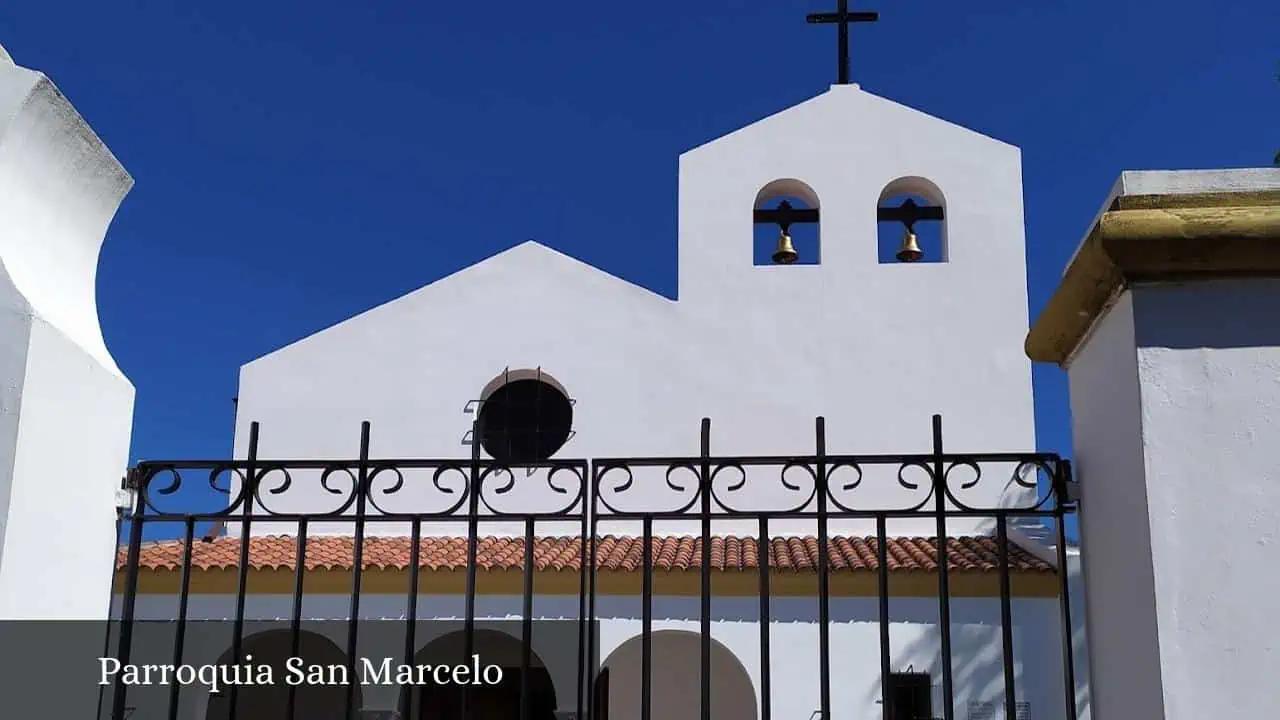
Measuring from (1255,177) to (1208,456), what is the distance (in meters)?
0.64

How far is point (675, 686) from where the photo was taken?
13508 mm

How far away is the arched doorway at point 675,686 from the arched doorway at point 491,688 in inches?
27.1

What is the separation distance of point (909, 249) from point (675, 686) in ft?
17.5

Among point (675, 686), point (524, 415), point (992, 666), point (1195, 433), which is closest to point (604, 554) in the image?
point (675, 686)

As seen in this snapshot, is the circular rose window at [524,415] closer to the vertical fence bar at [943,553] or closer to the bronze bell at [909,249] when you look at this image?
the bronze bell at [909,249]

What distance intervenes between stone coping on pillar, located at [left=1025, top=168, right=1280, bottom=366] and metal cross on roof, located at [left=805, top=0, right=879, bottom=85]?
516 inches

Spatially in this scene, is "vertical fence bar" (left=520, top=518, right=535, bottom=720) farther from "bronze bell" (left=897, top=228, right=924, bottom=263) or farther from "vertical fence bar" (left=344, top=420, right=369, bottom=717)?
"bronze bell" (left=897, top=228, right=924, bottom=263)

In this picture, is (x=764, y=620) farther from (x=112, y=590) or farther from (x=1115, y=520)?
(x=112, y=590)

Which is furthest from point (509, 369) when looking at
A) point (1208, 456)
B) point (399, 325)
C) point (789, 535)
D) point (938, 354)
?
point (1208, 456)

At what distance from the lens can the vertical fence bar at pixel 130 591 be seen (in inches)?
137

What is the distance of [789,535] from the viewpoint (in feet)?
44.8

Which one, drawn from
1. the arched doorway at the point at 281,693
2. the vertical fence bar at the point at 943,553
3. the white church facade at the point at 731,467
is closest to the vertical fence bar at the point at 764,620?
the white church facade at the point at 731,467

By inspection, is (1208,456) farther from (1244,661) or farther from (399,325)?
(399,325)

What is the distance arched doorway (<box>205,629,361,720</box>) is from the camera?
1304cm
